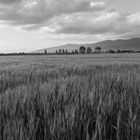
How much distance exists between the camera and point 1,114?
1611mm

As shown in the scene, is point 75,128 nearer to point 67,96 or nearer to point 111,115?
point 111,115

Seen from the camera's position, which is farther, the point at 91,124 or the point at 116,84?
the point at 116,84

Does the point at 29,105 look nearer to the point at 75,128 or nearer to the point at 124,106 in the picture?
the point at 75,128

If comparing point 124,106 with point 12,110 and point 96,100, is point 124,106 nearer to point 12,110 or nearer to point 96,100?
point 96,100

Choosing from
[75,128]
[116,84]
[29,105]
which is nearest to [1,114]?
[29,105]

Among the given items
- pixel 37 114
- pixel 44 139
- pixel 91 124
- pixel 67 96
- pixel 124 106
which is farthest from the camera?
pixel 67 96

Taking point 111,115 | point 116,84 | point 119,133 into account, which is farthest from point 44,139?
point 116,84

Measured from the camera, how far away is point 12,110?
1.67 meters

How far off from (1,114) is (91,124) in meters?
0.78

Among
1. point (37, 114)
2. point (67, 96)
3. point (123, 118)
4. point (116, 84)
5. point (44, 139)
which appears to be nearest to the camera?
point (44, 139)

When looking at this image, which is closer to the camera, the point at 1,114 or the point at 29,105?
the point at 1,114

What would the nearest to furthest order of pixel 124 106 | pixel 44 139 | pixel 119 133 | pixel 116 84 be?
pixel 44 139 → pixel 119 133 → pixel 124 106 → pixel 116 84

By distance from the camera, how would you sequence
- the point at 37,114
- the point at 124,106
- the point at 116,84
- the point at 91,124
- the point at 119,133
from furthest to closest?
1. the point at 116,84
2. the point at 124,106
3. the point at 37,114
4. the point at 91,124
5. the point at 119,133

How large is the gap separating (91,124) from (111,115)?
24cm
